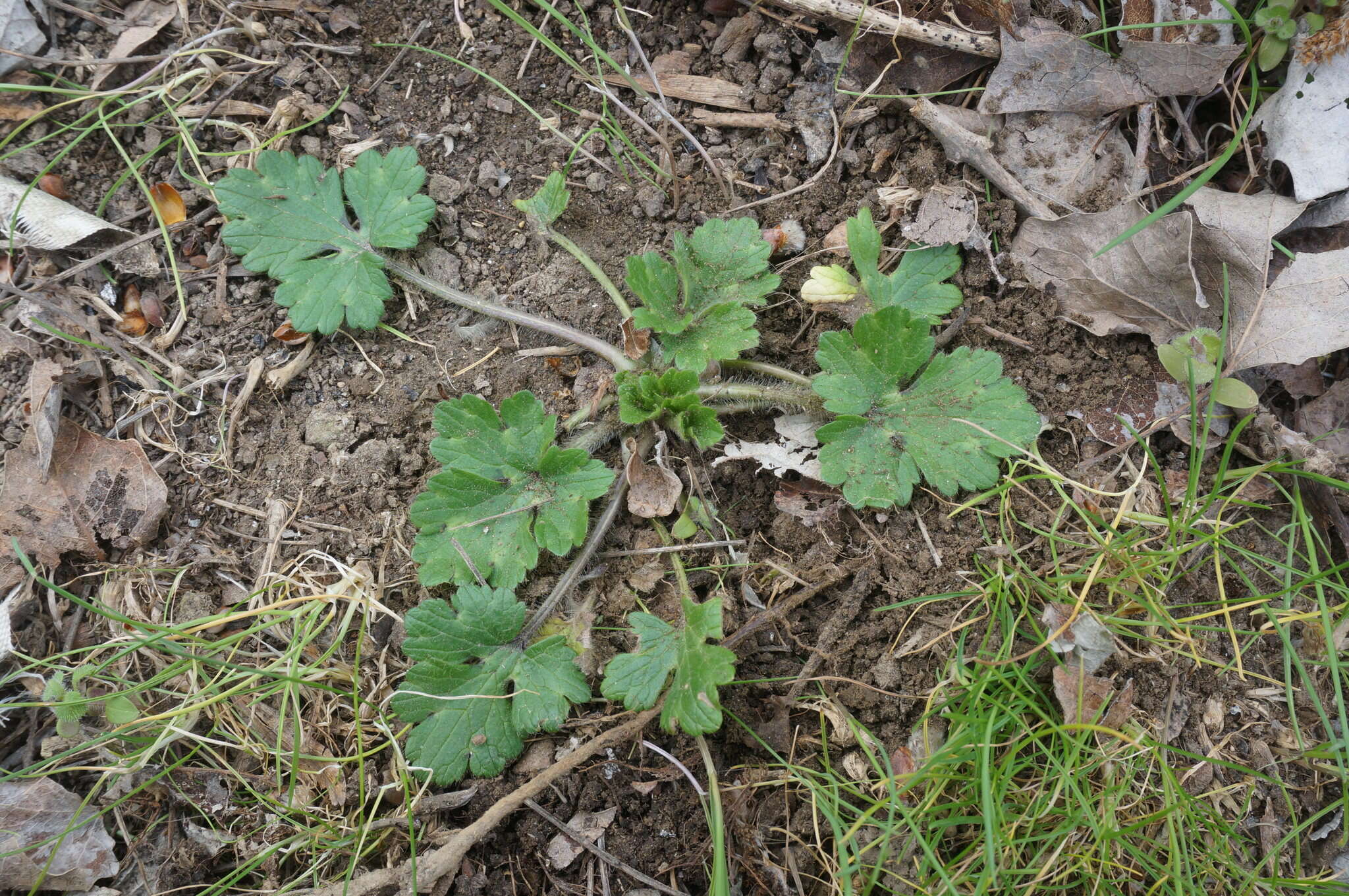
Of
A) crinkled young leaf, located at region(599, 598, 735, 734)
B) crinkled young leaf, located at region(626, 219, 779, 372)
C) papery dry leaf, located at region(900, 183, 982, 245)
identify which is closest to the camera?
crinkled young leaf, located at region(599, 598, 735, 734)

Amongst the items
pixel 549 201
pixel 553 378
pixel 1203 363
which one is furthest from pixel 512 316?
pixel 1203 363

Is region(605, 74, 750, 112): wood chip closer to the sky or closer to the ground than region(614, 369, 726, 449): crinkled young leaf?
closer to the sky

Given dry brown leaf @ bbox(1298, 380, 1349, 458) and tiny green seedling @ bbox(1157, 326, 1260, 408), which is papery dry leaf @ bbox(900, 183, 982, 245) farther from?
dry brown leaf @ bbox(1298, 380, 1349, 458)

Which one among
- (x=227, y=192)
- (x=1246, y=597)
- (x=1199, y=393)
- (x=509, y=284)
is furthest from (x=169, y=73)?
(x=1246, y=597)

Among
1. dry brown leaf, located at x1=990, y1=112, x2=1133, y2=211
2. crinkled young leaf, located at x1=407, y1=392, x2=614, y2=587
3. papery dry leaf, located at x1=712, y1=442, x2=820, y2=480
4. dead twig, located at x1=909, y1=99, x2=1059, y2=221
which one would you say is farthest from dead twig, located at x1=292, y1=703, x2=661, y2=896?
dry brown leaf, located at x1=990, y1=112, x2=1133, y2=211

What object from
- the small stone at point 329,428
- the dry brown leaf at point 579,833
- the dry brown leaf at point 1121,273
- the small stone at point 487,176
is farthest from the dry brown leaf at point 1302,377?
the small stone at point 329,428

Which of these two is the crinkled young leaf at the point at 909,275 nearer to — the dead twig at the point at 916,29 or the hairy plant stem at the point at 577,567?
the dead twig at the point at 916,29
